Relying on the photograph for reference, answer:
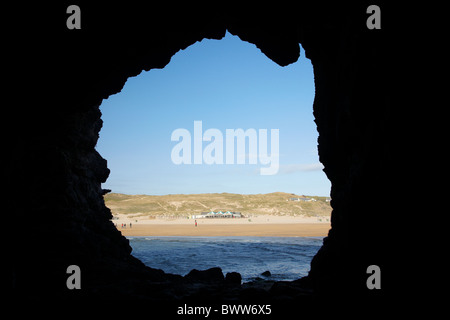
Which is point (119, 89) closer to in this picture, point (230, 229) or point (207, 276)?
point (207, 276)

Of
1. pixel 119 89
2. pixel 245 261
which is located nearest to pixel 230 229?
pixel 245 261

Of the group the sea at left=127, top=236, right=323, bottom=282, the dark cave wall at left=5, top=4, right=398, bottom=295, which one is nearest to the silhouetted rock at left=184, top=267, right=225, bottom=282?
the sea at left=127, top=236, right=323, bottom=282

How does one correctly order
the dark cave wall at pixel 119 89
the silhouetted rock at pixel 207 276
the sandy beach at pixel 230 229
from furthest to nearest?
the sandy beach at pixel 230 229 → the silhouetted rock at pixel 207 276 → the dark cave wall at pixel 119 89

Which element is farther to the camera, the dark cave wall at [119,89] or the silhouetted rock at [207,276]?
the silhouetted rock at [207,276]

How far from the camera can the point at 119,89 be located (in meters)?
12.5

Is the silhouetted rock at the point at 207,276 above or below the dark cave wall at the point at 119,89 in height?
below

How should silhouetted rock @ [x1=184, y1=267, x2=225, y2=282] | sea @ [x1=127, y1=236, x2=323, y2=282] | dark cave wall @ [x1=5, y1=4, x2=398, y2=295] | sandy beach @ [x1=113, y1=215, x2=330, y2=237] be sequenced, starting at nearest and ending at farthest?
dark cave wall @ [x1=5, y1=4, x2=398, y2=295] < silhouetted rock @ [x1=184, y1=267, x2=225, y2=282] < sea @ [x1=127, y1=236, x2=323, y2=282] < sandy beach @ [x1=113, y1=215, x2=330, y2=237]

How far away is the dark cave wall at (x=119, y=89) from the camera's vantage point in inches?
280

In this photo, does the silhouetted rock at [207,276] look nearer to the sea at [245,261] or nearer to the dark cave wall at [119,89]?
the sea at [245,261]

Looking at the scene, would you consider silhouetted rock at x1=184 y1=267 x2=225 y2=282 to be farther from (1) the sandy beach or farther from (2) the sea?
(1) the sandy beach

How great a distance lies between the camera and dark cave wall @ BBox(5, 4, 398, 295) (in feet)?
23.3

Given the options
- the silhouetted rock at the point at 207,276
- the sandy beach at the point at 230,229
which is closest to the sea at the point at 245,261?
the silhouetted rock at the point at 207,276

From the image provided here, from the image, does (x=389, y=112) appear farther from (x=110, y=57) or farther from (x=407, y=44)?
(x=110, y=57)

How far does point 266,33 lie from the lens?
11.6m
